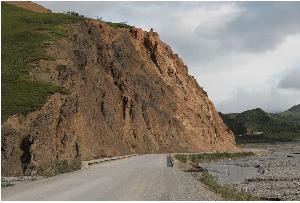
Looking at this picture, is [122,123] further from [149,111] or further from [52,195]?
[52,195]

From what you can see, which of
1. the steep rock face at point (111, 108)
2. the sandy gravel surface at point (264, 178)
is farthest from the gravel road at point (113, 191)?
the steep rock face at point (111, 108)

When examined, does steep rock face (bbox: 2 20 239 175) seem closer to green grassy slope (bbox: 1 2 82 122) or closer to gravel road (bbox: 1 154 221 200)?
green grassy slope (bbox: 1 2 82 122)

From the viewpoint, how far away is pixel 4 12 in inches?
4567

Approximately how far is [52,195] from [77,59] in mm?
61942

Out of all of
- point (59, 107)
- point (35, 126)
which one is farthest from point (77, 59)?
point (35, 126)

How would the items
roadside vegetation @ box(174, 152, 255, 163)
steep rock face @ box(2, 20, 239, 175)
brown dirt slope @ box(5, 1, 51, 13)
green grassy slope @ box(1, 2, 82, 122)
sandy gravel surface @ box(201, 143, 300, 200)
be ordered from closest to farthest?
sandy gravel surface @ box(201, 143, 300, 200) < steep rock face @ box(2, 20, 239, 175) < green grassy slope @ box(1, 2, 82, 122) < roadside vegetation @ box(174, 152, 255, 163) < brown dirt slope @ box(5, 1, 51, 13)

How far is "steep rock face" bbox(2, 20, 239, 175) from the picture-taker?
47.4 m

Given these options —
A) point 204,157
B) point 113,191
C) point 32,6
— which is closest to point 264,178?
point 113,191

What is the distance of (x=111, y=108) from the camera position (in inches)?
3238

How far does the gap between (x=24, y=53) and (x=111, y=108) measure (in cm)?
1675

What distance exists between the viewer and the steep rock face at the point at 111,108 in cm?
4738

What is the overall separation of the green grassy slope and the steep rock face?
2.08m

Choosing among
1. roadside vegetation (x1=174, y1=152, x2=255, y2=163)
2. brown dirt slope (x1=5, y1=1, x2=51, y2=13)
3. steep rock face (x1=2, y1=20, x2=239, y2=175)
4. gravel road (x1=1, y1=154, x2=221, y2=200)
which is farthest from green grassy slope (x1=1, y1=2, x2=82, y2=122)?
gravel road (x1=1, y1=154, x2=221, y2=200)

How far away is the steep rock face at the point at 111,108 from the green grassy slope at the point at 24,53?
2.08m
